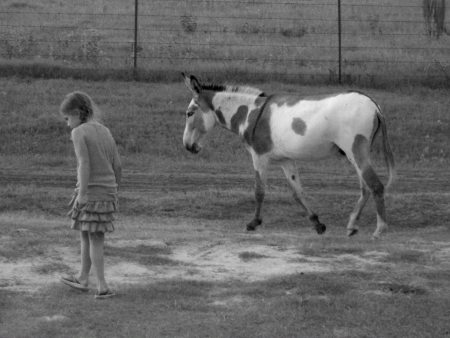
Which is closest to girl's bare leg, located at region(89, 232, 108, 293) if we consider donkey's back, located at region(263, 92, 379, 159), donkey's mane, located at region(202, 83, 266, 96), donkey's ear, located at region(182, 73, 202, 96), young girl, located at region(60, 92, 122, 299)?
young girl, located at region(60, 92, 122, 299)

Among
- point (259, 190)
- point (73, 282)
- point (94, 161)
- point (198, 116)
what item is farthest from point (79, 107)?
point (198, 116)

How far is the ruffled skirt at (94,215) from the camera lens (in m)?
7.79

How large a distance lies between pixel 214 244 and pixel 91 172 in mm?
2483

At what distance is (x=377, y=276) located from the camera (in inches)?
347

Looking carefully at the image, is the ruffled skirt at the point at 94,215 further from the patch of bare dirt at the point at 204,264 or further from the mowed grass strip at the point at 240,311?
the patch of bare dirt at the point at 204,264

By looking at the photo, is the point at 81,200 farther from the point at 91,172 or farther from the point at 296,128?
the point at 296,128

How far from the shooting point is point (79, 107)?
779 cm

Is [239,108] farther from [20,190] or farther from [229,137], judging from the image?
[229,137]

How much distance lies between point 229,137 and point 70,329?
10362 mm

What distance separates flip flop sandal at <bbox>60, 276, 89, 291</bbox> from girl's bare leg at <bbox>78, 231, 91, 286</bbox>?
1.4 inches

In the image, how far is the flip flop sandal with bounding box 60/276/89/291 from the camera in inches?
321

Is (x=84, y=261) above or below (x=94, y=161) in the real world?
below

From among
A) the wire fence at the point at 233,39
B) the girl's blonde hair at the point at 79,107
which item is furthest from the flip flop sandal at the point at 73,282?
the wire fence at the point at 233,39

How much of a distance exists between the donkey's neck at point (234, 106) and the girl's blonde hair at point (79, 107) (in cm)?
414
